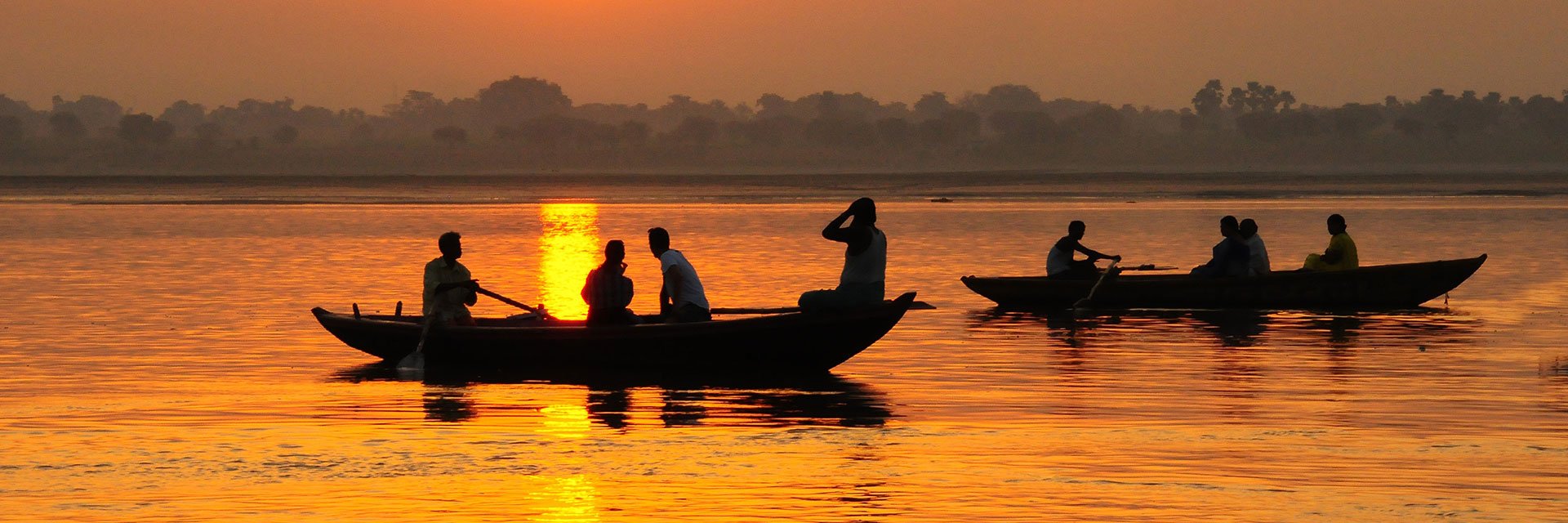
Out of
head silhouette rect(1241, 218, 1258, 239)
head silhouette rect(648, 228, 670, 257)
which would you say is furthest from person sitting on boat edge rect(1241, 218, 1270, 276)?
head silhouette rect(648, 228, 670, 257)

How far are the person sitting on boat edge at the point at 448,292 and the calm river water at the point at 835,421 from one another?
35.8 inches

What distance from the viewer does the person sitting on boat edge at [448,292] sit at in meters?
21.0

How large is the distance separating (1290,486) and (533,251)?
38.9 metres

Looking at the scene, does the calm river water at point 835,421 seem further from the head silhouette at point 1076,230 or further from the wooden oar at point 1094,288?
the head silhouette at point 1076,230

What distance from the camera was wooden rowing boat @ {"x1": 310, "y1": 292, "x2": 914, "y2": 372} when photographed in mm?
19953

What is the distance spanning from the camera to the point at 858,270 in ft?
64.6

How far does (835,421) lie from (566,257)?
107ft

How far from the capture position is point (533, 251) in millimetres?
51062

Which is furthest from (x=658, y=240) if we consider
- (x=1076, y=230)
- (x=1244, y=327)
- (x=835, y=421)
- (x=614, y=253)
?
(x=1076, y=230)

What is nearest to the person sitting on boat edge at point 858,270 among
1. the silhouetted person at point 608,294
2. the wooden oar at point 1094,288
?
the silhouetted person at point 608,294

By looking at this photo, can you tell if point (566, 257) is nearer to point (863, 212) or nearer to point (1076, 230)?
point (1076, 230)

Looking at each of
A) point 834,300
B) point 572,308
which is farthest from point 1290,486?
point 572,308

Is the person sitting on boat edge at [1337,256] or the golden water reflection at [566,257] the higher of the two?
the person sitting on boat edge at [1337,256]

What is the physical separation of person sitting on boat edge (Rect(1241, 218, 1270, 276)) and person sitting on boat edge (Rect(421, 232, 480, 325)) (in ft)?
40.0
